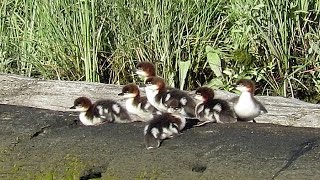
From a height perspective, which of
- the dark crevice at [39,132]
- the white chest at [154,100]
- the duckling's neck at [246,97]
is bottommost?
the dark crevice at [39,132]

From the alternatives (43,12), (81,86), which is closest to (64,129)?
(81,86)

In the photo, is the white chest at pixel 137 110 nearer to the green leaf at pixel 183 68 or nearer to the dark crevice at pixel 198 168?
the green leaf at pixel 183 68

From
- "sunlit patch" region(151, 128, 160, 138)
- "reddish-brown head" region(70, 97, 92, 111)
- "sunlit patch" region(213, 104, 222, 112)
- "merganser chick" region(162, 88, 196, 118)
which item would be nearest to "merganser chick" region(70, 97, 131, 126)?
"reddish-brown head" region(70, 97, 92, 111)

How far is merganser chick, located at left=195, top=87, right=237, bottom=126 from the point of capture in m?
5.20

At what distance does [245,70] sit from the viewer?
620cm

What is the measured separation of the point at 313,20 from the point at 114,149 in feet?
7.73

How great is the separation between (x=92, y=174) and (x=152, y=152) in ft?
1.13

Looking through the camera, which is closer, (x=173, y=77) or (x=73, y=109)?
(x=73, y=109)

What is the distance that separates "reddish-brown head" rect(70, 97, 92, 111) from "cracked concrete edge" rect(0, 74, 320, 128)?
9.8 inches

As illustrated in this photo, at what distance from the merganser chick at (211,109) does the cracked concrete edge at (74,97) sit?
1.25ft

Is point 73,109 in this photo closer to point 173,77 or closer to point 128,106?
point 128,106

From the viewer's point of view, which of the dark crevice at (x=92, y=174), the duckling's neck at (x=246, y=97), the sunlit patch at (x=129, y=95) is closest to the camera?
the dark crevice at (x=92, y=174)

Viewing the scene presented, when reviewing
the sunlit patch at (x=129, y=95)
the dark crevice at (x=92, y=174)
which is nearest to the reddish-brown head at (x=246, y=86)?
the sunlit patch at (x=129, y=95)

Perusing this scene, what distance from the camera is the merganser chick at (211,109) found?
5199mm
